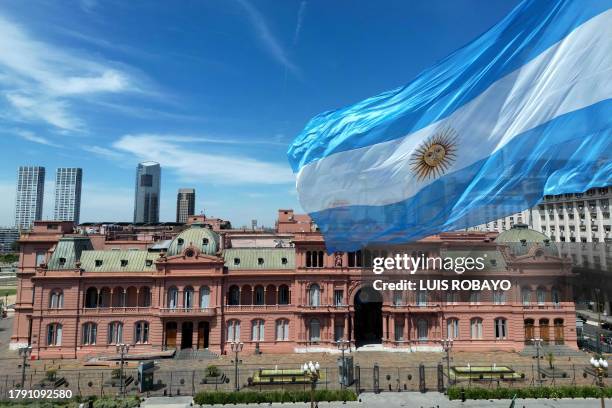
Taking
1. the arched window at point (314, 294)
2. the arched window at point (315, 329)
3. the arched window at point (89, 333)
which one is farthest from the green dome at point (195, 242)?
the arched window at point (315, 329)

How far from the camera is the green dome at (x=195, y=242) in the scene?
62.2 m

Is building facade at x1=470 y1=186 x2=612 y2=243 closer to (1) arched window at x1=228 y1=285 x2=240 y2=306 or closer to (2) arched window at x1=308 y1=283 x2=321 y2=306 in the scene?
(2) arched window at x1=308 y1=283 x2=321 y2=306

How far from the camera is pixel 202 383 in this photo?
46.9m

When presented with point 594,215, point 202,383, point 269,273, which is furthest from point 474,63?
point 594,215

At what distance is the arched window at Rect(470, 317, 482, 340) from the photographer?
6084 cm

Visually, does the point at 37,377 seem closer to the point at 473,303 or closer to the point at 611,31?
the point at 473,303

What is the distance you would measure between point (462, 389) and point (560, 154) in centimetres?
3677

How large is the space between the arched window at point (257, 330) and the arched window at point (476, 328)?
28511 mm

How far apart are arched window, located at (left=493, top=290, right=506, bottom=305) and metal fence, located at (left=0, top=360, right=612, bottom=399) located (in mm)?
10516

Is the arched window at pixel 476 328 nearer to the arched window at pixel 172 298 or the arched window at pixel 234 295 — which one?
the arched window at pixel 234 295

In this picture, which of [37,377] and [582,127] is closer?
[582,127]

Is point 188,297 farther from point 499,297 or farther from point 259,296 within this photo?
point 499,297

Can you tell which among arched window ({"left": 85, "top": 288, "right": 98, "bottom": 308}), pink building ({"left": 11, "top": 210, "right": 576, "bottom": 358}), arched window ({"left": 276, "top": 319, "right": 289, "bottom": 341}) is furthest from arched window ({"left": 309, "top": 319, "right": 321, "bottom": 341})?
arched window ({"left": 85, "top": 288, "right": 98, "bottom": 308})

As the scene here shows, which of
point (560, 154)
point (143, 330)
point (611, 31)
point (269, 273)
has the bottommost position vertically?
point (143, 330)
